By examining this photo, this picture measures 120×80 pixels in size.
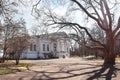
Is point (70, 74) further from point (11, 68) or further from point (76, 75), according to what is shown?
point (11, 68)

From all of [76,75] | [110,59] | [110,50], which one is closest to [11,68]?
[76,75]

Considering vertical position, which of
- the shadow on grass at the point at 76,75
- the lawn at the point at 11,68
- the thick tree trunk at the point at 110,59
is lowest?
the shadow on grass at the point at 76,75

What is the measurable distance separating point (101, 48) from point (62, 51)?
53120mm

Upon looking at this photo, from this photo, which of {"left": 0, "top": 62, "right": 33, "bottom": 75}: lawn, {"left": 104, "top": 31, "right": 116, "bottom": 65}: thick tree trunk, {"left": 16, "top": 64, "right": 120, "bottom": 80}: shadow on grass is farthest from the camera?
{"left": 104, "top": 31, "right": 116, "bottom": 65}: thick tree trunk

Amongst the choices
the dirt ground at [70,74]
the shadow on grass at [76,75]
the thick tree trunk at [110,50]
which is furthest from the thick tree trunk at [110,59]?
the shadow on grass at [76,75]

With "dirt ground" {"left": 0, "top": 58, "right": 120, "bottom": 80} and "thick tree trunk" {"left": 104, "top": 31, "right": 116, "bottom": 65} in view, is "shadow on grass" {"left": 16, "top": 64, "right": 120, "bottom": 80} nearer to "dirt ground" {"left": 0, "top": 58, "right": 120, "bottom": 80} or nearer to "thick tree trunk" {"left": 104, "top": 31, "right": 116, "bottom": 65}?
"dirt ground" {"left": 0, "top": 58, "right": 120, "bottom": 80}

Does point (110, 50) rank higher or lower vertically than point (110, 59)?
higher

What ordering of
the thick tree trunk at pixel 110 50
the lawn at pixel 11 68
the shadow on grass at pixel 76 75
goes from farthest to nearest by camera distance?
the thick tree trunk at pixel 110 50
the lawn at pixel 11 68
the shadow on grass at pixel 76 75

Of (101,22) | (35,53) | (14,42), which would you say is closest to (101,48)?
(101,22)

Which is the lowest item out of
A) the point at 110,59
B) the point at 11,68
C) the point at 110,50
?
the point at 11,68

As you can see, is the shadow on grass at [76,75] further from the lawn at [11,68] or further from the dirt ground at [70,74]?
the lawn at [11,68]

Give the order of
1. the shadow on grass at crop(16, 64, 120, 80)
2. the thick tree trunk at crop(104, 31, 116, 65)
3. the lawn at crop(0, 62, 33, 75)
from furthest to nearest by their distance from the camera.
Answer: the thick tree trunk at crop(104, 31, 116, 65)
the lawn at crop(0, 62, 33, 75)
the shadow on grass at crop(16, 64, 120, 80)

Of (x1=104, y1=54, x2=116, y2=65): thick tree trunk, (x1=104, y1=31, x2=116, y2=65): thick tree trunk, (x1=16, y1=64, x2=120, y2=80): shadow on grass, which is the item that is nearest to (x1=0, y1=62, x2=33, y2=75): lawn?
(x1=16, y1=64, x2=120, y2=80): shadow on grass

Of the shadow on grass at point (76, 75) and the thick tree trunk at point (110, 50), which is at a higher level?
the thick tree trunk at point (110, 50)
